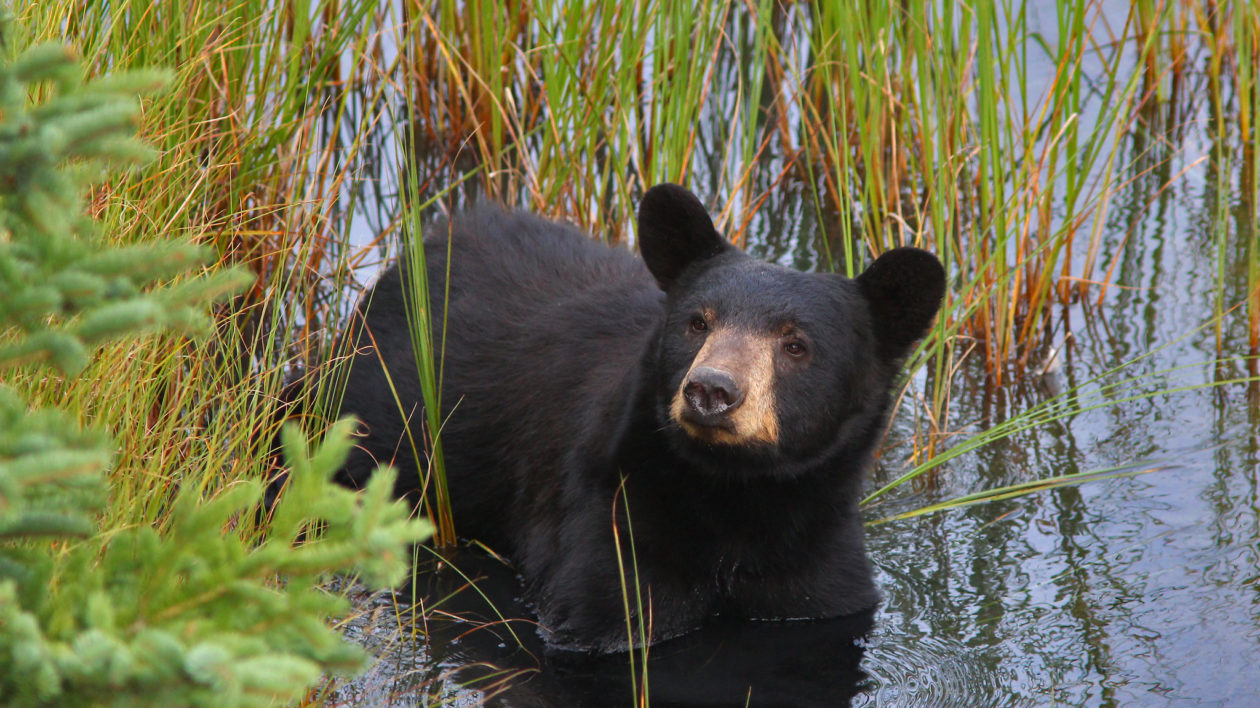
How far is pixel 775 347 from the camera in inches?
138

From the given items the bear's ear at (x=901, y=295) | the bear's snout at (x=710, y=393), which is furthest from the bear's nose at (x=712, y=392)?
the bear's ear at (x=901, y=295)

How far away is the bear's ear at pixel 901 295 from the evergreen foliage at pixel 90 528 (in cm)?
230

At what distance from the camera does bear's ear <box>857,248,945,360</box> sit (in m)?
3.59

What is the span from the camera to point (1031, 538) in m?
4.34

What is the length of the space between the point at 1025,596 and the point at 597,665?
1399 mm

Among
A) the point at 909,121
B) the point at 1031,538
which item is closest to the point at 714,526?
the point at 1031,538

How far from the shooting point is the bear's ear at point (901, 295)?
359cm

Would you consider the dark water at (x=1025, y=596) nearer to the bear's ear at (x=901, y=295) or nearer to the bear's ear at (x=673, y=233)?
the bear's ear at (x=901, y=295)


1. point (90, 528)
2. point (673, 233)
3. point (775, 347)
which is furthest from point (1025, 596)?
point (90, 528)

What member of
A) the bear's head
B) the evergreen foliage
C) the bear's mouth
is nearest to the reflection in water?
the bear's head

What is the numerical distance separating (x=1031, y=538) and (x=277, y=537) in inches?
131

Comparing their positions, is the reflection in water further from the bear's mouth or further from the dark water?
the bear's mouth

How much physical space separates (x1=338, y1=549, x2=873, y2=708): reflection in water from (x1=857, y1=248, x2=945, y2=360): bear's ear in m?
0.89

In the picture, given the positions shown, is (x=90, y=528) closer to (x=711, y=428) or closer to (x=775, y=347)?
(x=711, y=428)
